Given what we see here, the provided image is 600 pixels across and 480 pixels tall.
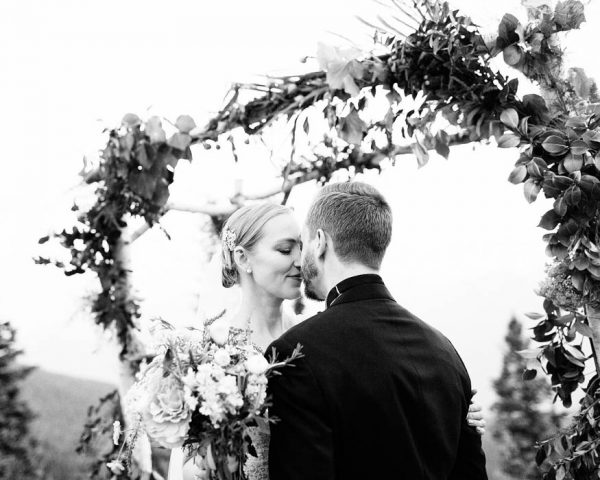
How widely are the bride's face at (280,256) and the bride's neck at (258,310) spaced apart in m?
0.25

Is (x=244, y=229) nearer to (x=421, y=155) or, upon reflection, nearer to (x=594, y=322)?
(x=421, y=155)

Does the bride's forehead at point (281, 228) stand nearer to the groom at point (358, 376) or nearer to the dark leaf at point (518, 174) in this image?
the groom at point (358, 376)

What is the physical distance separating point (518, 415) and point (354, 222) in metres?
7.74

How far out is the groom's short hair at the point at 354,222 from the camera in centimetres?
231

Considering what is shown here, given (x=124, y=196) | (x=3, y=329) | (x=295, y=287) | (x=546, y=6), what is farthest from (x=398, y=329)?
(x=3, y=329)

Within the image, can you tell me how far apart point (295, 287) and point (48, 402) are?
21.0 feet

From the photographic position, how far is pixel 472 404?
263 cm

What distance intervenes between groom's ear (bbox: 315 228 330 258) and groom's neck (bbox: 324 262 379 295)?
0.07m

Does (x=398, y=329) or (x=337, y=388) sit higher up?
(x=398, y=329)

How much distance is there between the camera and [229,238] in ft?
12.1

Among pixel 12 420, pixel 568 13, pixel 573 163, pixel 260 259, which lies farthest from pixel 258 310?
pixel 12 420

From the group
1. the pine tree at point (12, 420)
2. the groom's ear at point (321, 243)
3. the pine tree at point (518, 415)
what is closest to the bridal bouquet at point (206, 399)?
the groom's ear at point (321, 243)

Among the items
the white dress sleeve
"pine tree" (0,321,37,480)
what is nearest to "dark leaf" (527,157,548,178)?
the white dress sleeve

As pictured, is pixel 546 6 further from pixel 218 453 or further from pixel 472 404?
pixel 218 453
